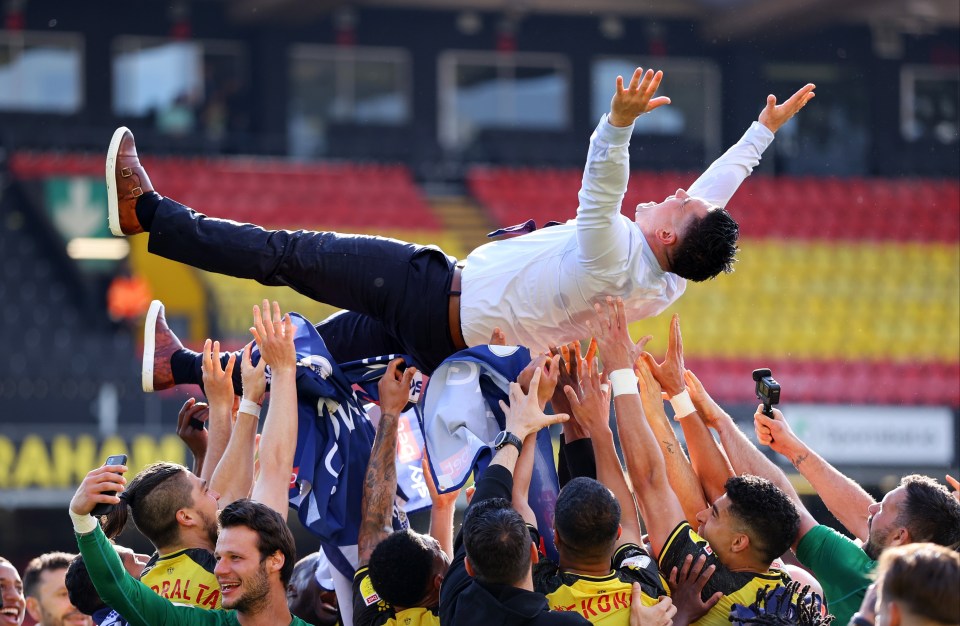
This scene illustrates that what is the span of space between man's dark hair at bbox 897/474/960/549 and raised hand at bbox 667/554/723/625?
54 centimetres

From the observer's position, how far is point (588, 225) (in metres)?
4.24

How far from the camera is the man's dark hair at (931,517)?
3643 mm

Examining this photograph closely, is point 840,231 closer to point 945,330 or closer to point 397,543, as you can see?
point 945,330

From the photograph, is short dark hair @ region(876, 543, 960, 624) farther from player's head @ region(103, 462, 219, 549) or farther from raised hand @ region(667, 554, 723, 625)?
player's head @ region(103, 462, 219, 549)

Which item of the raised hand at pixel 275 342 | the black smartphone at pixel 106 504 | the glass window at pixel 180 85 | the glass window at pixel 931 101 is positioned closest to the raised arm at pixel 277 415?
the raised hand at pixel 275 342

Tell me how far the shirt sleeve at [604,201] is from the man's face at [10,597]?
7.92ft

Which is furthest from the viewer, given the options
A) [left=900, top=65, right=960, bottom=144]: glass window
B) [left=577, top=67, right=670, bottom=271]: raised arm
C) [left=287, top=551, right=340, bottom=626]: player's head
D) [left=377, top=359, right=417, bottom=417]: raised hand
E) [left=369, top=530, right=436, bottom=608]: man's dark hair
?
[left=900, top=65, right=960, bottom=144]: glass window

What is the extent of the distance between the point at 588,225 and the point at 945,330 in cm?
1360

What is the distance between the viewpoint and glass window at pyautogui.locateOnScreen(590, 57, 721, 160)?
1977 centimetres

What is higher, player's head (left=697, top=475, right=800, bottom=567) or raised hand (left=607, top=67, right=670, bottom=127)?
raised hand (left=607, top=67, right=670, bottom=127)

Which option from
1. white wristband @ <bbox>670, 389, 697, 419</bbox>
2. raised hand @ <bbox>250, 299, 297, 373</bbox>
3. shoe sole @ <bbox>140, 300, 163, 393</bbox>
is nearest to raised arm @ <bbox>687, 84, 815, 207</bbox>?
white wristband @ <bbox>670, 389, 697, 419</bbox>

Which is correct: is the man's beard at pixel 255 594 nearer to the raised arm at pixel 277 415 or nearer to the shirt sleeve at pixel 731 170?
the raised arm at pixel 277 415

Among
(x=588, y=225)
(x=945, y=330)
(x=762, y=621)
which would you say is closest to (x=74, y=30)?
(x=945, y=330)

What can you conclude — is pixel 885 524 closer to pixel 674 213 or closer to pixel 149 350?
pixel 674 213
